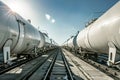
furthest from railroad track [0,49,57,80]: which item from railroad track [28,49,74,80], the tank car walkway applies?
railroad track [28,49,74,80]

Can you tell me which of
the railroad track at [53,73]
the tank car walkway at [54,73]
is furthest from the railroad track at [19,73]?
the railroad track at [53,73]

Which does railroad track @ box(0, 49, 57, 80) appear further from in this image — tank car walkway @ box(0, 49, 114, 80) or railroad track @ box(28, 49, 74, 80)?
railroad track @ box(28, 49, 74, 80)

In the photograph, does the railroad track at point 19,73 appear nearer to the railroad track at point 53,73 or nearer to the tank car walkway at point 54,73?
the tank car walkway at point 54,73

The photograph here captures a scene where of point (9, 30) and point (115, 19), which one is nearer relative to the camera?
point (115, 19)

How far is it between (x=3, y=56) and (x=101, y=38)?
18.1 ft

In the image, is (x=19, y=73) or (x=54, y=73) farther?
(x=54, y=73)

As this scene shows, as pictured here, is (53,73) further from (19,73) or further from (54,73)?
(19,73)

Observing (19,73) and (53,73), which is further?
(53,73)

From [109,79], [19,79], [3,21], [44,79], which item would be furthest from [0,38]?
[109,79]

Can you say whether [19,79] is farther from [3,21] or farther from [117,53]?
[117,53]

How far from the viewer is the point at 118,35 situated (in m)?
8.13

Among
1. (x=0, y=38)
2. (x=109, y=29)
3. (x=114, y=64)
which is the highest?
(x=109, y=29)

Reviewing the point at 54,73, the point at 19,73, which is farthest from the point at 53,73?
the point at 19,73

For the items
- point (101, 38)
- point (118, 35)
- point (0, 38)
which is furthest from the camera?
point (101, 38)
